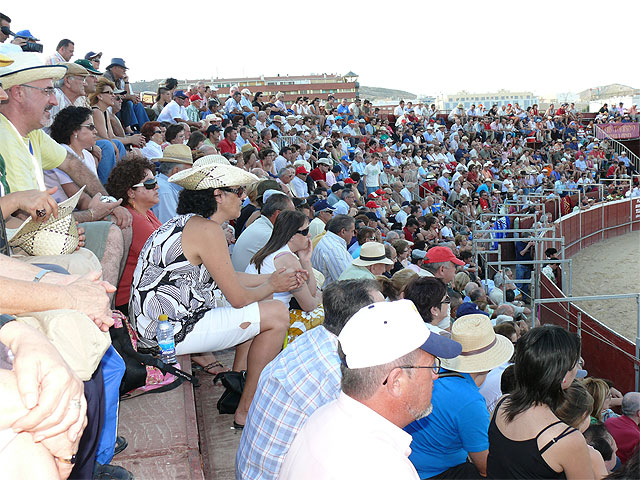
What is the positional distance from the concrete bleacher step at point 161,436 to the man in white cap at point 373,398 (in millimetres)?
1010

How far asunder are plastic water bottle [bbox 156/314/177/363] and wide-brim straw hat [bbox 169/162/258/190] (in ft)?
2.66

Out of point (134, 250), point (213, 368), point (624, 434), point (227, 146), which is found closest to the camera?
point (134, 250)

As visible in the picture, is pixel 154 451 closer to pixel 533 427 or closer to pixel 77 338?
pixel 77 338

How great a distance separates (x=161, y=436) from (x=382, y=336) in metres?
1.68

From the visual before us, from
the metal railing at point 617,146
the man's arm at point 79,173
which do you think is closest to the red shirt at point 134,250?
the man's arm at point 79,173

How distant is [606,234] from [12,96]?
23.6m

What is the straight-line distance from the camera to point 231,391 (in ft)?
13.0

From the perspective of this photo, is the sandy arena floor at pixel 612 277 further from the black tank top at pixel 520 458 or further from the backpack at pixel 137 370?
the backpack at pixel 137 370

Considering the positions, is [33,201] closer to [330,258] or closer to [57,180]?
[57,180]

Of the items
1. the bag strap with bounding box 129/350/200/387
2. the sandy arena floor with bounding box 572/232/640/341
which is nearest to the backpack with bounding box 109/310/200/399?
the bag strap with bounding box 129/350/200/387

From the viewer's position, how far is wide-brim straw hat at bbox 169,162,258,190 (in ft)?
12.7

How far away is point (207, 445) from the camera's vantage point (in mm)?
3697

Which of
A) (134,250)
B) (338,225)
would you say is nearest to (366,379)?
(134,250)

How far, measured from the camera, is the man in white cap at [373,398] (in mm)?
1915
